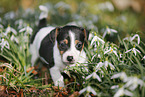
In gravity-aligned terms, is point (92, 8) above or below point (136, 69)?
above

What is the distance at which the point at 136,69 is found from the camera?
3062mm

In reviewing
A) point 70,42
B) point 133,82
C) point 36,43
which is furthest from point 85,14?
point 133,82

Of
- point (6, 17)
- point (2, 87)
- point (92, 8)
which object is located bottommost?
point (2, 87)

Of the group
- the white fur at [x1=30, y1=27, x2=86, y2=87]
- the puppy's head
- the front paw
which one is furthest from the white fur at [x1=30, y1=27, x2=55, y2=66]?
the front paw

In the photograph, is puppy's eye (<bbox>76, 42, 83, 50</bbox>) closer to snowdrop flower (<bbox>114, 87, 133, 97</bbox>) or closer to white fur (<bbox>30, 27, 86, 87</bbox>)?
white fur (<bbox>30, 27, 86, 87</bbox>)

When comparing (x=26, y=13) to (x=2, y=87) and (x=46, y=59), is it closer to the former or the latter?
(x=46, y=59)

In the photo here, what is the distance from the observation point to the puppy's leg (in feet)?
11.7

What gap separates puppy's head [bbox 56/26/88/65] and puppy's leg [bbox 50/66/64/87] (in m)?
0.34

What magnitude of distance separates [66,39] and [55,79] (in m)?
0.86

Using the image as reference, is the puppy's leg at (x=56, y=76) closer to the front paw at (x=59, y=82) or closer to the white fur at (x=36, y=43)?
the front paw at (x=59, y=82)

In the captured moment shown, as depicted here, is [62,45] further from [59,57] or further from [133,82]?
[133,82]

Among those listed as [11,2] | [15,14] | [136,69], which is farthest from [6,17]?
[136,69]

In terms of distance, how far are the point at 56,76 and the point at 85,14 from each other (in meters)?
4.34

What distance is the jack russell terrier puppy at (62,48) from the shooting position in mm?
3371
